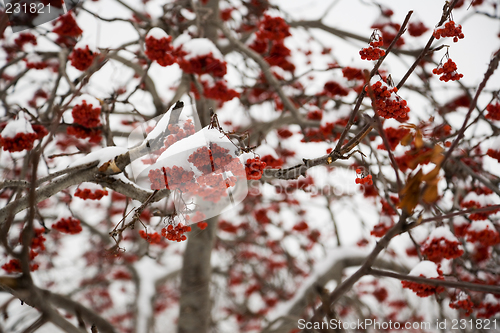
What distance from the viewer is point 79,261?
23.0 ft

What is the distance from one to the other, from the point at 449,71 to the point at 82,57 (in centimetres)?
271

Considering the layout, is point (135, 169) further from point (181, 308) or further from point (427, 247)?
point (181, 308)

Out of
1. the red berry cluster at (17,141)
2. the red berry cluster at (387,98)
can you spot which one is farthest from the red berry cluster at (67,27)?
the red berry cluster at (387,98)

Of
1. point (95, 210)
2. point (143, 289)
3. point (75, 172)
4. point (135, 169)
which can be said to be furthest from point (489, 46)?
point (95, 210)

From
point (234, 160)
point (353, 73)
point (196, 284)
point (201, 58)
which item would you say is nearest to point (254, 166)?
point (234, 160)

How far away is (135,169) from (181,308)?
276cm

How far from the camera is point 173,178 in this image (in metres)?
1.60

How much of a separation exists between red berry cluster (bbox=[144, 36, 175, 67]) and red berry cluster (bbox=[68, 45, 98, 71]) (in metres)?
0.52

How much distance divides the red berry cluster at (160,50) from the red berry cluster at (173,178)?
53.7 inches

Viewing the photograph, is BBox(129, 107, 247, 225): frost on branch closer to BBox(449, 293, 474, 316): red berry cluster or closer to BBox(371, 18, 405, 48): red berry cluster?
BBox(449, 293, 474, 316): red berry cluster

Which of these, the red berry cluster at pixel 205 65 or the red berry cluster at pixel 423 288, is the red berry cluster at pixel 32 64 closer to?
the red berry cluster at pixel 205 65

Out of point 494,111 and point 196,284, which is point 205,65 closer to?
point 494,111

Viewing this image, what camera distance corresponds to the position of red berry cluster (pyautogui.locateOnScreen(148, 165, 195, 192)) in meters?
1.58

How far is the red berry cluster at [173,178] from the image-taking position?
62.1 inches
